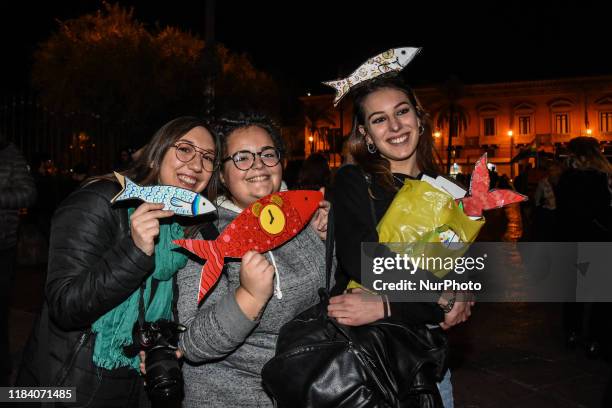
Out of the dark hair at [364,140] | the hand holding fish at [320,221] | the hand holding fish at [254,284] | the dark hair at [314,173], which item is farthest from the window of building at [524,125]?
the hand holding fish at [254,284]

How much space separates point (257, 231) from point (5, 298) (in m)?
3.07

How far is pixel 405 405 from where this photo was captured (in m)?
1.82

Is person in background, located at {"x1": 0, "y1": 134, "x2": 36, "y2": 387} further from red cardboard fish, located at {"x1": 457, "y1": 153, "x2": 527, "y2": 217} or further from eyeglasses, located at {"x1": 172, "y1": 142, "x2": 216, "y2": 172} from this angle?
red cardboard fish, located at {"x1": 457, "y1": 153, "x2": 527, "y2": 217}

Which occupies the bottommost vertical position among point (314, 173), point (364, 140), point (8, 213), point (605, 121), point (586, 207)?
point (8, 213)

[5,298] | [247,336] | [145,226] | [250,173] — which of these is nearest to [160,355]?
[247,336]

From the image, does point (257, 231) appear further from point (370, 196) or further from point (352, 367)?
point (352, 367)

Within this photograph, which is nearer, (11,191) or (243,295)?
(243,295)

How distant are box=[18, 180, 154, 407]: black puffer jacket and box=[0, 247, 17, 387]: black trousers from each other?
2.07 metres

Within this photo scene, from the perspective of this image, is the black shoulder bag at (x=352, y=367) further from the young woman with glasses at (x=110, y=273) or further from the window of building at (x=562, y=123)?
the window of building at (x=562, y=123)

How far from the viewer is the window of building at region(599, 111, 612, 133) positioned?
49.3 metres

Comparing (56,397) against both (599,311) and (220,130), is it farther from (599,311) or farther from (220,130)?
(599,311)

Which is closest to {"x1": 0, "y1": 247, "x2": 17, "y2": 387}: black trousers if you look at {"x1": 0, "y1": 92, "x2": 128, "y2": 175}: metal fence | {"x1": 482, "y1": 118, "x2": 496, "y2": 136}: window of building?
{"x1": 0, "y1": 92, "x2": 128, "y2": 175}: metal fence

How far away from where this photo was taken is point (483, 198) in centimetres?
199

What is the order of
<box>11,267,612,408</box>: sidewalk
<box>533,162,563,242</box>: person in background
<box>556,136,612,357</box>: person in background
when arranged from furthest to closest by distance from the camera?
<box>533,162,563,242</box>: person in background
<box>556,136,612,357</box>: person in background
<box>11,267,612,408</box>: sidewalk
